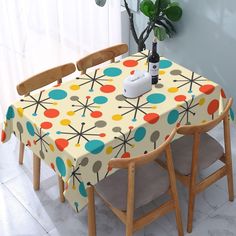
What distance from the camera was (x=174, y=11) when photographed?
10.6 ft

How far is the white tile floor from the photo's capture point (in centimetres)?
252

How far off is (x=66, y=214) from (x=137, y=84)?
858 millimetres

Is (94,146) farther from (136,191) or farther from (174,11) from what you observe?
(174,11)

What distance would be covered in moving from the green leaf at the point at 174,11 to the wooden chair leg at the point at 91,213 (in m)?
1.60

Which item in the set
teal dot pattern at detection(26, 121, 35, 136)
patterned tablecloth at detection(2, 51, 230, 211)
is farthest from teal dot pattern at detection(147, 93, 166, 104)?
teal dot pattern at detection(26, 121, 35, 136)

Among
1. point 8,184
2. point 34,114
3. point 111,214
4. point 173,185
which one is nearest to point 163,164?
point 173,185

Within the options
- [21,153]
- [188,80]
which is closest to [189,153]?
[188,80]

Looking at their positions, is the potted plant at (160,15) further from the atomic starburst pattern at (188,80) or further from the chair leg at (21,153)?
the chair leg at (21,153)

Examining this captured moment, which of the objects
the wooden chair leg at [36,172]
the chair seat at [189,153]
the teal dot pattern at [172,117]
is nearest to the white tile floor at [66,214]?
the wooden chair leg at [36,172]

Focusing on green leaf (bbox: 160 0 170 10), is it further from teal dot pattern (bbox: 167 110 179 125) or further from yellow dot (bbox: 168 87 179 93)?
teal dot pattern (bbox: 167 110 179 125)

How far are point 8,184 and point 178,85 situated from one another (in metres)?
1.21

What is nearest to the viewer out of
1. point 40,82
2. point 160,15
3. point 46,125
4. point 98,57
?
point 46,125

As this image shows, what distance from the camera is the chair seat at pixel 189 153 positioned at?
2.39 m

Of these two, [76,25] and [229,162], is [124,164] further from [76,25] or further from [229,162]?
[76,25]
